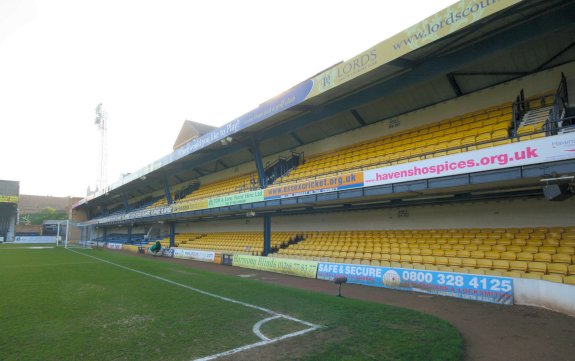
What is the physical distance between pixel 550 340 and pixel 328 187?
9053 mm

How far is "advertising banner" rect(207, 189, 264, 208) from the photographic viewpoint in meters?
18.2

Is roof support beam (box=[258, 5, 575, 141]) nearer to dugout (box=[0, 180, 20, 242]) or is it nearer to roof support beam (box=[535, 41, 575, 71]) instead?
roof support beam (box=[535, 41, 575, 71])

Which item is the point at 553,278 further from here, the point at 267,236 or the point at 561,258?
the point at 267,236

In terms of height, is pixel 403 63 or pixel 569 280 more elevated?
pixel 403 63

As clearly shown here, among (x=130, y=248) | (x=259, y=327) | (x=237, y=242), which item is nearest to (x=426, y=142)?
(x=259, y=327)

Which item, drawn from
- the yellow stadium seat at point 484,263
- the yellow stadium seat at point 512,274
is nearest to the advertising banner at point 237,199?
the yellow stadium seat at point 484,263

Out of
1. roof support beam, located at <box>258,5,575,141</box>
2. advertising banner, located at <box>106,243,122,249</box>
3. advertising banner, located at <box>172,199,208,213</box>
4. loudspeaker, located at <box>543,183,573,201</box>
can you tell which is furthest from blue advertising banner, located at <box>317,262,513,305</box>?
advertising banner, located at <box>106,243,122,249</box>

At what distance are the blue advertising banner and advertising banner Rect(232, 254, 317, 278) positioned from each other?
3.03ft

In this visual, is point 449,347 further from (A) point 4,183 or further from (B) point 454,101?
(A) point 4,183

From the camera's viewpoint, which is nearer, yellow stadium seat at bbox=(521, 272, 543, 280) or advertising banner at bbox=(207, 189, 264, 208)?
yellow stadium seat at bbox=(521, 272, 543, 280)

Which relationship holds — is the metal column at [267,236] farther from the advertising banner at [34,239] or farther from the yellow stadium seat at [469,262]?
the advertising banner at [34,239]

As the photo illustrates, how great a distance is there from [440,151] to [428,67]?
10.8 feet

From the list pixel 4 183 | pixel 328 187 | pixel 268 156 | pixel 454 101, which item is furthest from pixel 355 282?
pixel 4 183

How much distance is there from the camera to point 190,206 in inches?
958
